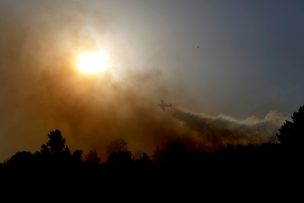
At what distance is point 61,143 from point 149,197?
28838 mm

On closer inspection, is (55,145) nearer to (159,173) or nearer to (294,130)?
(159,173)

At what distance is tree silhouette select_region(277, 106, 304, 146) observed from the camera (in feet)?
380

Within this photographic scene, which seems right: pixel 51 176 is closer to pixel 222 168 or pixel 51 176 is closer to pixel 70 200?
pixel 70 200

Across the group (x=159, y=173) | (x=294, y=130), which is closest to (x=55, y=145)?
(x=159, y=173)

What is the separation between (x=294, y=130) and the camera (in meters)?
120

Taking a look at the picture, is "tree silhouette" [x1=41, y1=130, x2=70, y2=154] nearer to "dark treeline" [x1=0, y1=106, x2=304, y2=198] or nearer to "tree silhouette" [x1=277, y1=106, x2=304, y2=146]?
"dark treeline" [x1=0, y1=106, x2=304, y2=198]

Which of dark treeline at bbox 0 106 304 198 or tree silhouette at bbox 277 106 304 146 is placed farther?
tree silhouette at bbox 277 106 304 146

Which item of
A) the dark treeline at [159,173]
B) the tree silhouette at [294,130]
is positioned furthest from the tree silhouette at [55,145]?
the tree silhouette at [294,130]

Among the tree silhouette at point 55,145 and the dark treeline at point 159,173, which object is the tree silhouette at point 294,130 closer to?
the dark treeline at point 159,173

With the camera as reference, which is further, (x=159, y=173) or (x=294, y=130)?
(x=294, y=130)

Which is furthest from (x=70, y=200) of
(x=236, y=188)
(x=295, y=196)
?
(x=295, y=196)

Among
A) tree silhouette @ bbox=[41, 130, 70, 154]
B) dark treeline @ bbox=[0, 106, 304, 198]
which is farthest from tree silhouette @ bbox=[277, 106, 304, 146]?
tree silhouette @ bbox=[41, 130, 70, 154]

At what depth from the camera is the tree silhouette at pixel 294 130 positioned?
116m

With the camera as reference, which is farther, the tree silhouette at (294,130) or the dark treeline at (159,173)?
the tree silhouette at (294,130)
